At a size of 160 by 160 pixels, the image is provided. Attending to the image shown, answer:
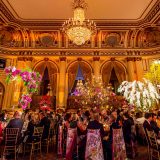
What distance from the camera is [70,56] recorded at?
12.2 meters

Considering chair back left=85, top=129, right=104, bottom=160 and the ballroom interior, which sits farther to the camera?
the ballroom interior

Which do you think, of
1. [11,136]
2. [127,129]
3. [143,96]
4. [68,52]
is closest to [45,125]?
[11,136]

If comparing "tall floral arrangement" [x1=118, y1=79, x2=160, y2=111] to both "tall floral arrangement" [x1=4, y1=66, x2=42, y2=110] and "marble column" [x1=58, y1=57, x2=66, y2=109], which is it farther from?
"marble column" [x1=58, y1=57, x2=66, y2=109]

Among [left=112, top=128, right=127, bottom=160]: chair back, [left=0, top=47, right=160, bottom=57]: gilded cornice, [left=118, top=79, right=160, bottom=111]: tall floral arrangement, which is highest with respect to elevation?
[left=0, top=47, right=160, bottom=57]: gilded cornice

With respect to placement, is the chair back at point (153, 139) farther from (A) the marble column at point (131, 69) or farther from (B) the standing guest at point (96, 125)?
(A) the marble column at point (131, 69)

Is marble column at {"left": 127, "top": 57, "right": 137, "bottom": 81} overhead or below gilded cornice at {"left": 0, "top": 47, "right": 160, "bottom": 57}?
below

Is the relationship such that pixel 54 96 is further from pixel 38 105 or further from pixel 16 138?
pixel 16 138

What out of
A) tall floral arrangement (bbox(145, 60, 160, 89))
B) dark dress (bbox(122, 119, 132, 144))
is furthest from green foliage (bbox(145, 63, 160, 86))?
dark dress (bbox(122, 119, 132, 144))

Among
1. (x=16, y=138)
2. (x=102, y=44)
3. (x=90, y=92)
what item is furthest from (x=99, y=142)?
(x=102, y=44)

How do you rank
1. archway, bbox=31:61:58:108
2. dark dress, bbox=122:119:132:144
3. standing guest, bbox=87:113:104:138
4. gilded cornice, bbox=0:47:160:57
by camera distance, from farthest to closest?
gilded cornice, bbox=0:47:160:57 < archway, bbox=31:61:58:108 < dark dress, bbox=122:119:132:144 < standing guest, bbox=87:113:104:138

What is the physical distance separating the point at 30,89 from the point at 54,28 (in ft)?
23.1

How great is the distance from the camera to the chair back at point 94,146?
3.47 meters

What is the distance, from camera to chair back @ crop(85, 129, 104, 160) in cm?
347

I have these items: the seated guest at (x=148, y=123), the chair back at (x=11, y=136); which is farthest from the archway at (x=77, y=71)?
the chair back at (x=11, y=136)
